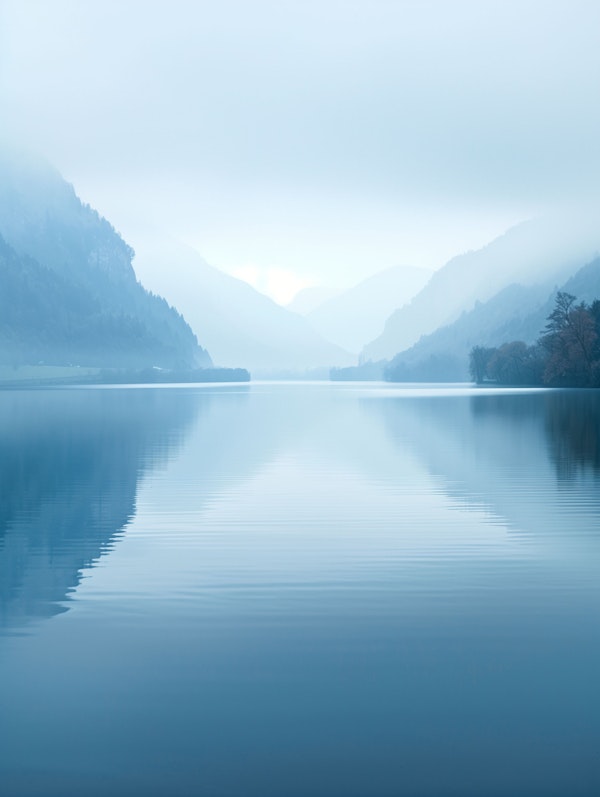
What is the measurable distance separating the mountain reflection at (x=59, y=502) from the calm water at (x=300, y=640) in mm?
111

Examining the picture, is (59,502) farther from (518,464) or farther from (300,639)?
(518,464)

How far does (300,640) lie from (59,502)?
48.3ft

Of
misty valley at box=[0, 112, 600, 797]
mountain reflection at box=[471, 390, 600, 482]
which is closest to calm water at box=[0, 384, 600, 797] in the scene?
misty valley at box=[0, 112, 600, 797]

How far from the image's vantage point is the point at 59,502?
86.2 ft

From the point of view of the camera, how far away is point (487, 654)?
12.2 metres

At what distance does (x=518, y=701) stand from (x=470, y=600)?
14.8 ft

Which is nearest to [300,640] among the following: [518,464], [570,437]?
[518,464]

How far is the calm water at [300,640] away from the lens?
9.03 m

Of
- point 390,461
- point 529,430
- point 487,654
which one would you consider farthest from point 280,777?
point 529,430

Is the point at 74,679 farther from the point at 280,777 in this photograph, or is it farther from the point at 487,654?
the point at 487,654

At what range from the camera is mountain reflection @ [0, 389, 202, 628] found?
16188 millimetres

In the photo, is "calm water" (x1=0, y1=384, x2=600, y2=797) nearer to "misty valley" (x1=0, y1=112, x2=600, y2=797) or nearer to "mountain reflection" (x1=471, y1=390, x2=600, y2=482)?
"misty valley" (x1=0, y1=112, x2=600, y2=797)

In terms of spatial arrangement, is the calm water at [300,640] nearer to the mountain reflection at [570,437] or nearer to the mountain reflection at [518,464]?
the mountain reflection at [518,464]

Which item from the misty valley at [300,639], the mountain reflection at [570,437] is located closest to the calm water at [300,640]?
the misty valley at [300,639]
